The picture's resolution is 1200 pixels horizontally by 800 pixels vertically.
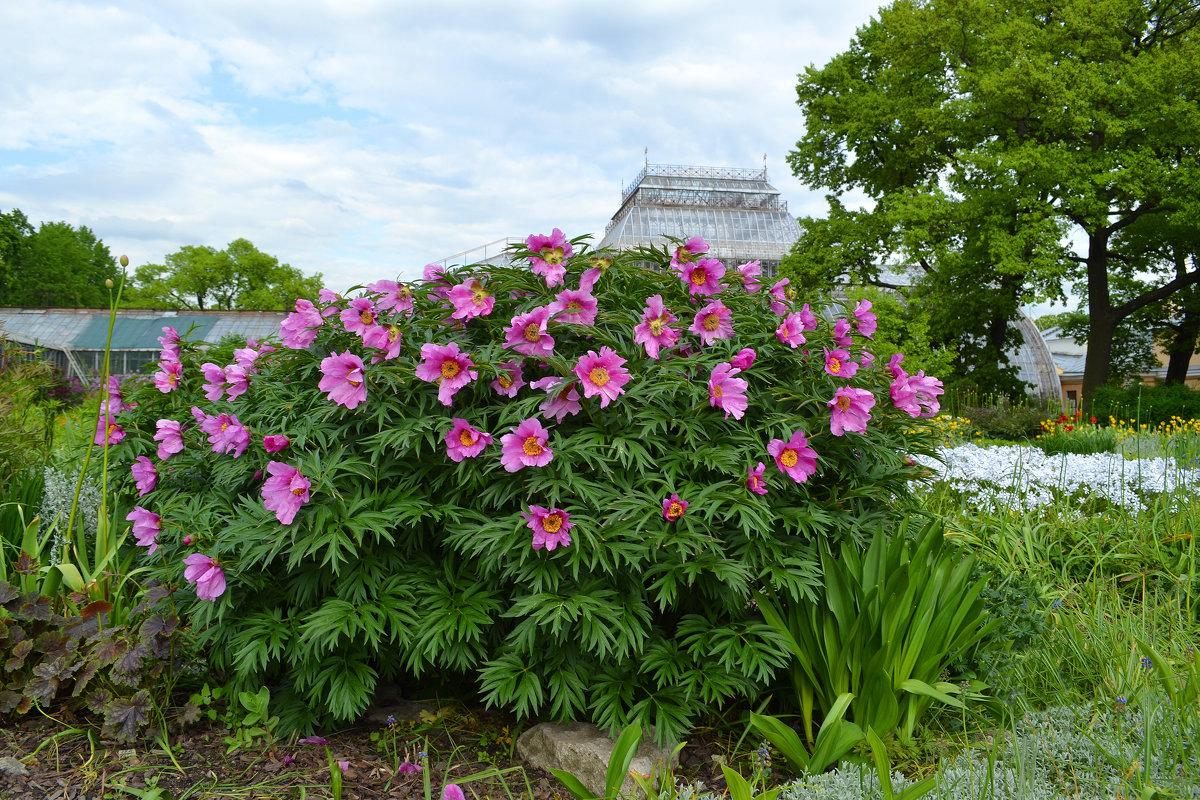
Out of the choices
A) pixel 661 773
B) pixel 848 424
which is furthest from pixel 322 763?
pixel 848 424

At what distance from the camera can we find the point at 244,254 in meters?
42.7

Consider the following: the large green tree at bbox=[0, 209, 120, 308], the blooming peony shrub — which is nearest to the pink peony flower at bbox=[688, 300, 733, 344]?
the blooming peony shrub

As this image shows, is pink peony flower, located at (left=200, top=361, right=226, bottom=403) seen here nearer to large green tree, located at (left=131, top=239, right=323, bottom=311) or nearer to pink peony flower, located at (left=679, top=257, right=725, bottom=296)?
pink peony flower, located at (left=679, top=257, right=725, bottom=296)

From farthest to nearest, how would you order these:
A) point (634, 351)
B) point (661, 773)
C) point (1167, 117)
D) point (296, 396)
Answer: point (1167, 117) → point (296, 396) → point (634, 351) → point (661, 773)

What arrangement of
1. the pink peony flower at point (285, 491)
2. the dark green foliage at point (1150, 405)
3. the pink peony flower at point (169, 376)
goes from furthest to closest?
the dark green foliage at point (1150, 405) → the pink peony flower at point (169, 376) → the pink peony flower at point (285, 491)

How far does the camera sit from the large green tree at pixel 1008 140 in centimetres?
1539

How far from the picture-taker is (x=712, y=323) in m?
2.77

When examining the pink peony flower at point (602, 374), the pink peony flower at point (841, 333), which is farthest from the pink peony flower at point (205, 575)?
the pink peony flower at point (841, 333)

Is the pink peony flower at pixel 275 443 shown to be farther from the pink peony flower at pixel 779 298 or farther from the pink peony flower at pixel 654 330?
the pink peony flower at pixel 779 298

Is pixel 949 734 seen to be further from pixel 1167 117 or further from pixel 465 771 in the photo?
pixel 1167 117

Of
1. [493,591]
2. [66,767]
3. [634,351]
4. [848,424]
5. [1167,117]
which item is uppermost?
[1167,117]

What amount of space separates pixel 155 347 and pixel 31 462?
2284 centimetres

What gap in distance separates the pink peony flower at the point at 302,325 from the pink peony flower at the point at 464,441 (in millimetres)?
888

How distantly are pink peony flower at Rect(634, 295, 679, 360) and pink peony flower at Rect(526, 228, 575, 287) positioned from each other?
33 centimetres
